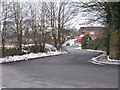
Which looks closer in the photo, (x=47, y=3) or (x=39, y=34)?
(x=39, y=34)

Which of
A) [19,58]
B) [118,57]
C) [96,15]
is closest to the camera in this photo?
[118,57]

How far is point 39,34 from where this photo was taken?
128ft

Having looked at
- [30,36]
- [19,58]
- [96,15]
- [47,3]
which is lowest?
[19,58]

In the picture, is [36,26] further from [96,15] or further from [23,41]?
[96,15]

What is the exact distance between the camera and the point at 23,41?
1382 inches

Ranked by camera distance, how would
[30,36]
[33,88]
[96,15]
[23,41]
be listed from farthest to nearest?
[30,36], [23,41], [96,15], [33,88]

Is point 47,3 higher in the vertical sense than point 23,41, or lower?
higher

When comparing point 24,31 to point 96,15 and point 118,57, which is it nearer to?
point 96,15

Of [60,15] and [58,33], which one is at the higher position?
[60,15]

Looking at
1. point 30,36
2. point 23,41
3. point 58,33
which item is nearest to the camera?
point 23,41

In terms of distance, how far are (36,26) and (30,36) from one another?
6.98 ft

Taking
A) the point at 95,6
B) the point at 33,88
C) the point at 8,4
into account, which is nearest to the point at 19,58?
the point at 8,4

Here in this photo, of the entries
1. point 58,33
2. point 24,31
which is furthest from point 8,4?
point 58,33

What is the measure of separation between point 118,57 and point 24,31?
17.9 metres
